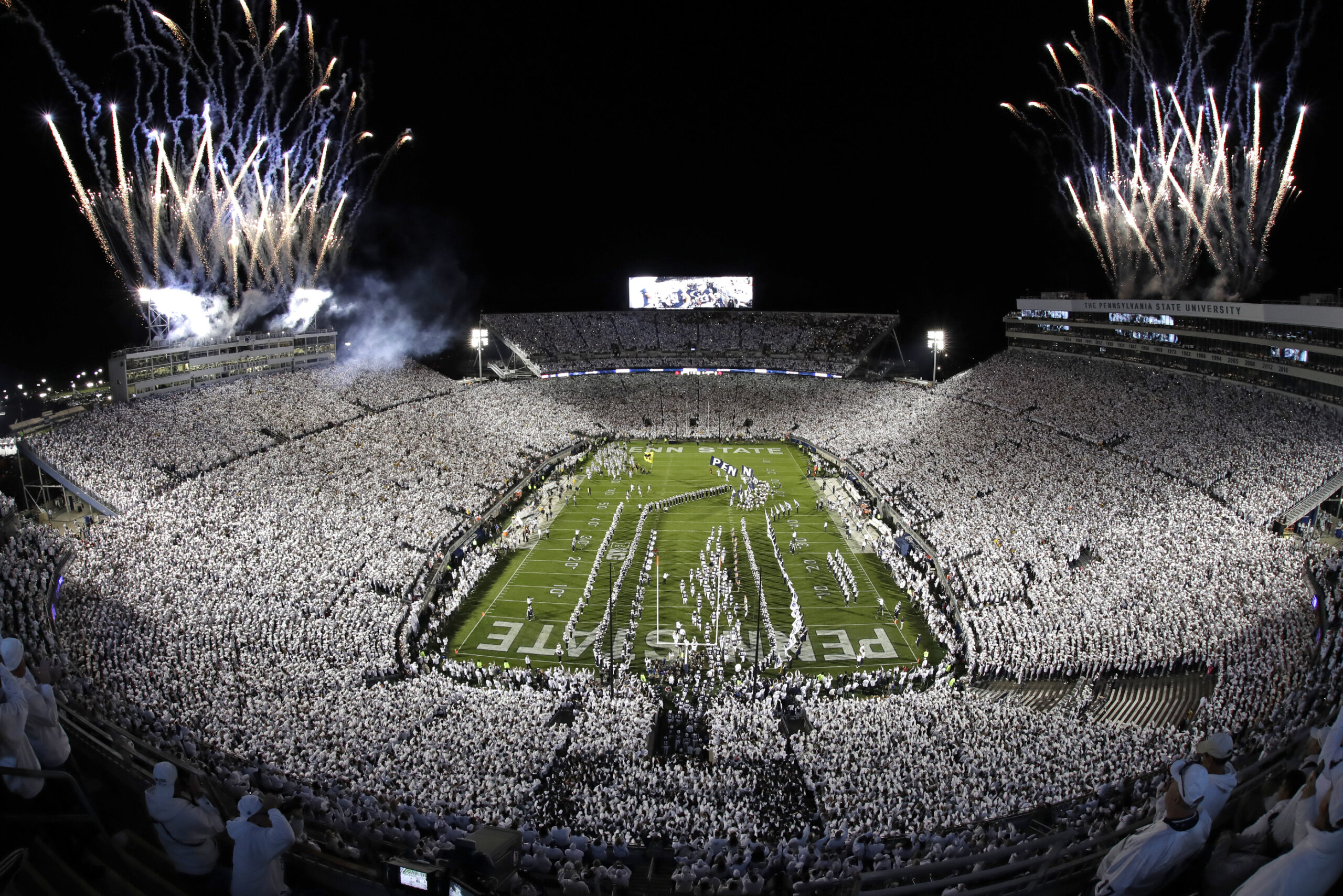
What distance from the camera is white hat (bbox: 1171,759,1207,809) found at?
151 inches

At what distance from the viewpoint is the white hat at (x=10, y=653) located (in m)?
5.00

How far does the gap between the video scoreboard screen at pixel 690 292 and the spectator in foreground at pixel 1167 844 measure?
64.3 m

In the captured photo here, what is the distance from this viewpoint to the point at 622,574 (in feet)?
91.3

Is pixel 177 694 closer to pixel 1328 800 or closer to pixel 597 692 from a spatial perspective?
pixel 597 692

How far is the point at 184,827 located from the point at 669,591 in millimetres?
22208

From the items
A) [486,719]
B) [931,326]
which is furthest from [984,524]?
[931,326]

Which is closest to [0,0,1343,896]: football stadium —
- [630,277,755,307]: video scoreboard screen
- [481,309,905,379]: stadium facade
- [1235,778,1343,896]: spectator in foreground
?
[1235,778,1343,896]: spectator in foreground

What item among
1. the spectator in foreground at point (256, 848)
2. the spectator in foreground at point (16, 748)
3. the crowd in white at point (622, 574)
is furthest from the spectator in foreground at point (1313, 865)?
the crowd in white at point (622, 574)

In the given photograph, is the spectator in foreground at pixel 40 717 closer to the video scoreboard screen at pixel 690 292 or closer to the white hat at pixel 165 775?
the white hat at pixel 165 775

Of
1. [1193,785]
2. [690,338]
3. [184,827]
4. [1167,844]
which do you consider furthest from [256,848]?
[690,338]

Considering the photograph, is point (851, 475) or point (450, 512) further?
point (851, 475)

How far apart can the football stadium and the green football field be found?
19 cm

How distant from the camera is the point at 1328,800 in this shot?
313 cm

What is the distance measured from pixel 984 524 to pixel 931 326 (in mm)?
41646
